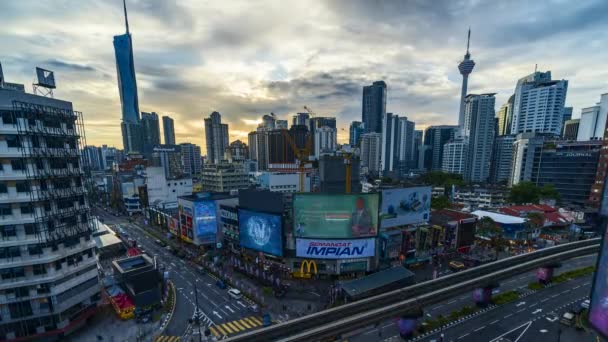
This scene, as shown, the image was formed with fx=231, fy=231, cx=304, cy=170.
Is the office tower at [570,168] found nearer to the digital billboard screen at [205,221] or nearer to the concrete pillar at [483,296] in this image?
the concrete pillar at [483,296]

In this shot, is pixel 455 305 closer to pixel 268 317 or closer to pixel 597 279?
pixel 597 279

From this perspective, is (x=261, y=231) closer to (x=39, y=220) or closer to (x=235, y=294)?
(x=235, y=294)

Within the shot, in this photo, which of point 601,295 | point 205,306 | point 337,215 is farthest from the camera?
point 337,215

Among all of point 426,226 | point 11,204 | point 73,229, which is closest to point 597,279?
point 426,226

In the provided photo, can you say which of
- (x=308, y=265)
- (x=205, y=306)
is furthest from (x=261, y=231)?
(x=205, y=306)

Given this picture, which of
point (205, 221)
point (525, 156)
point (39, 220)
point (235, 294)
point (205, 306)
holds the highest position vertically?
point (525, 156)
